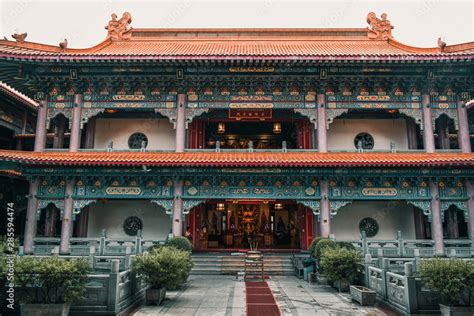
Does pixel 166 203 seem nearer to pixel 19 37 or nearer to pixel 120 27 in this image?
pixel 19 37

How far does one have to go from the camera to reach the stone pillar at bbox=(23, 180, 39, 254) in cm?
1477

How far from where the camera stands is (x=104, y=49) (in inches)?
775

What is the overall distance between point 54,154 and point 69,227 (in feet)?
10.5

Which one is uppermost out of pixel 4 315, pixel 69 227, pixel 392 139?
pixel 392 139

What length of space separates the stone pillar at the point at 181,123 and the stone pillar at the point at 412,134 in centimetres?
1095

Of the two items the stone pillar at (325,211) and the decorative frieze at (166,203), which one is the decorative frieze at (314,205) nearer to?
the stone pillar at (325,211)

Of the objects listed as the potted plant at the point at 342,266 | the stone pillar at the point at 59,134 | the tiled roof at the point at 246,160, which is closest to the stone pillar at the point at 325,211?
the tiled roof at the point at 246,160

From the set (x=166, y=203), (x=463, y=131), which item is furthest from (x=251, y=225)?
(x=463, y=131)

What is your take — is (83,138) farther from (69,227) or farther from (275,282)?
(275,282)

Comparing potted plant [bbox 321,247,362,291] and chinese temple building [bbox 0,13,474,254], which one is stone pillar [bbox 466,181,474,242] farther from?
potted plant [bbox 321,247,362,291]

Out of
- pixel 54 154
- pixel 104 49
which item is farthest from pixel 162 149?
pixel 104 49

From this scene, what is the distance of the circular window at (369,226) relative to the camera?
56.4ft

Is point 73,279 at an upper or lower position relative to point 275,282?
upper

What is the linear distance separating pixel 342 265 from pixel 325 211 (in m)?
4.25
